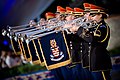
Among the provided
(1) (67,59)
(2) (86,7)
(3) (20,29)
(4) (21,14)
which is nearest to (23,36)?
Answer: (3) (20,29)

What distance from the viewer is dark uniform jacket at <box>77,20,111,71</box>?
282 cm

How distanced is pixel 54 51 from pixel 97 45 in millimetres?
534

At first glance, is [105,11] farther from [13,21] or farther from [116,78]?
[13,21]

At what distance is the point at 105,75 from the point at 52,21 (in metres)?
0.85

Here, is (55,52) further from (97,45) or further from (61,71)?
(97,45)

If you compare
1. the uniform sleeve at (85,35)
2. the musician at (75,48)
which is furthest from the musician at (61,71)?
the uniform sleeve at (85,35)

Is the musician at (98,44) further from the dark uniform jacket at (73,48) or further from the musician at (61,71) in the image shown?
the musician at (61,71)

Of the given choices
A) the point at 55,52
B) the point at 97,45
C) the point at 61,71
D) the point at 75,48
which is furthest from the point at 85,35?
the point at 61,71

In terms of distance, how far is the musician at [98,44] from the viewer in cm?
284

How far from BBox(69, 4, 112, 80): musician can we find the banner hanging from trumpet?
303 millimetres

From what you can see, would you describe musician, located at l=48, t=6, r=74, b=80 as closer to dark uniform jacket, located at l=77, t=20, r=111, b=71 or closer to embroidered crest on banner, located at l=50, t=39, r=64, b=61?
embroidered crest on banner, located at l=50, t=39, r=64, b=61

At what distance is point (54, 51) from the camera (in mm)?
3145

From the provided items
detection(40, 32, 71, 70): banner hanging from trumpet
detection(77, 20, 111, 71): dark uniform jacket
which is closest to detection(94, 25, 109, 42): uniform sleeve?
detection(77, 20, 111, 71): dark uniform jacket

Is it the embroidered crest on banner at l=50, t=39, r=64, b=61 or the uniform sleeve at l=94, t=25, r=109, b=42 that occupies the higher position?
the uniform sleeve at l=94, t=25, r=109, b=42
